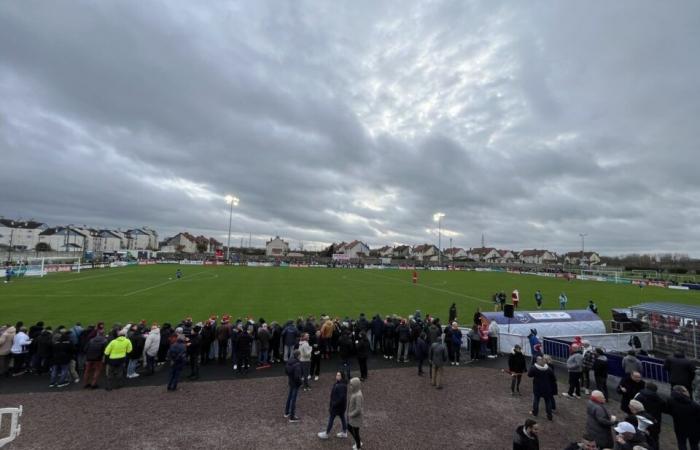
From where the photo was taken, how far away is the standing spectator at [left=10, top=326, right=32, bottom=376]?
11.0 meters

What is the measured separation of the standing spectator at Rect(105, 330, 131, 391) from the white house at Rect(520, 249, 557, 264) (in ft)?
588

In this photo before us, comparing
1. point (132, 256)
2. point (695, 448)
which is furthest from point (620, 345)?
point (132, 256)

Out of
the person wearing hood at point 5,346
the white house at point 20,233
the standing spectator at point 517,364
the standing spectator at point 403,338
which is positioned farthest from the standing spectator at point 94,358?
the white house at point 20,233

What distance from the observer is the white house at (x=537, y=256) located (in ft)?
534

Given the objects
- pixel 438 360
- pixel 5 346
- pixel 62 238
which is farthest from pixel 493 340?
pixel 62 238

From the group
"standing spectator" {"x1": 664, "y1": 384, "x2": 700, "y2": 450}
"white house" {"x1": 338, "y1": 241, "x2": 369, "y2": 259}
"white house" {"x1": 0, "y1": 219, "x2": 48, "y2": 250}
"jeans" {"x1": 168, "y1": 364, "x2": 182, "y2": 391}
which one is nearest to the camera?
"standing spectator" {"x1": 664, "y1": 384, "x2": 700, "y2": 450}

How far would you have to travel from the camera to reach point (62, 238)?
445 feet

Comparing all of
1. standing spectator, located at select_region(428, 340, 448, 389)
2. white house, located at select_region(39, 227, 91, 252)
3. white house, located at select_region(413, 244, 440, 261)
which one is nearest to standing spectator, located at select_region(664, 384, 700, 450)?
standing spectator, located at select_region(428, 340, 448, 389)

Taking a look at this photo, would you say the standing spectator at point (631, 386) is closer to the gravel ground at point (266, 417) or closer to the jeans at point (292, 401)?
the gravel ground at point (266, 417)

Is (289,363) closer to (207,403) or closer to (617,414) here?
(207,403)

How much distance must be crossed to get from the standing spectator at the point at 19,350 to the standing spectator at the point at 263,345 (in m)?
7.83

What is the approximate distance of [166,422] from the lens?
8.32m

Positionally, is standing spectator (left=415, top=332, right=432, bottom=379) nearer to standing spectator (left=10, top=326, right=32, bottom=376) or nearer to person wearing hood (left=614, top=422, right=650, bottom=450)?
person wearing hood (left=614, top=422, right=650, bottom=450)

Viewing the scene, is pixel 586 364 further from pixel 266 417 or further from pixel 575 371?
pixel 266 417
